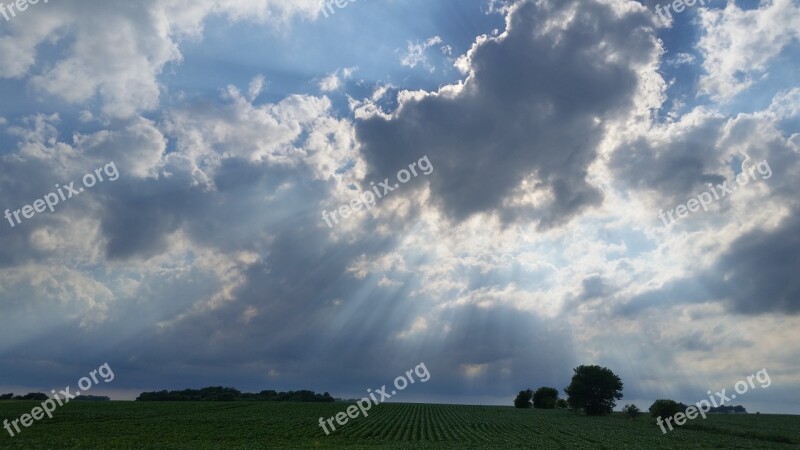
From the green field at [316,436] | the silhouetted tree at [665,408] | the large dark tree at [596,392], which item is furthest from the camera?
the large dark tree at [596,392]

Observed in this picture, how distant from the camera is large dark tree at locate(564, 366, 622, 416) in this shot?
Result: 11875 cm

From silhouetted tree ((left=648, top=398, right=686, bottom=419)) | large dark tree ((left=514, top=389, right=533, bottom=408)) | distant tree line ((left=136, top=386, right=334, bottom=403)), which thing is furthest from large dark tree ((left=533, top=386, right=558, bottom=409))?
distant tree line ((left=136, top=386, right=334, bottom=403))

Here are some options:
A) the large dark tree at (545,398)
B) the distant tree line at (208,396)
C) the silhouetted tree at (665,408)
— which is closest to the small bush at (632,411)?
the silhouetted tree at (665,408)

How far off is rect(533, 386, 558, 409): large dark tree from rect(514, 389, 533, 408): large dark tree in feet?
5.37

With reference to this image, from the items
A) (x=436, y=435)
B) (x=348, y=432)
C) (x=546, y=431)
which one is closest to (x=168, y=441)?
(x=348, y=432)

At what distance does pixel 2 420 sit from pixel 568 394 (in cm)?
10878

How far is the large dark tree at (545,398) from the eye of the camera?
162375 millimetres

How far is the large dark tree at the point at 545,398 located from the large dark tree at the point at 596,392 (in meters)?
43.1

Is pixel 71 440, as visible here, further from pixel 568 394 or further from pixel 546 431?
pixel 568 394

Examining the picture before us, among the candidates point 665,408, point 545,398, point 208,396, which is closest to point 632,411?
point 665,408

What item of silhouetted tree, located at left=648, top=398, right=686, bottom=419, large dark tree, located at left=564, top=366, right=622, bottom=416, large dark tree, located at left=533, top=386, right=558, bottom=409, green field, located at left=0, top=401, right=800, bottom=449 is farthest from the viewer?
large dark tree, located at left=533, top=386, right=558, bottom=409

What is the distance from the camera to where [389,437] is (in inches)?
2408

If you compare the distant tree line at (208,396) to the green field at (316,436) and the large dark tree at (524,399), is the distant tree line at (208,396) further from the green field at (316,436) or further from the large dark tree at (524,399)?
the green field at (316,436)

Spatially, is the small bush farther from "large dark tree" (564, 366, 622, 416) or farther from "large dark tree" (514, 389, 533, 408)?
"large dark tree" (514, 389, 533, 408)
